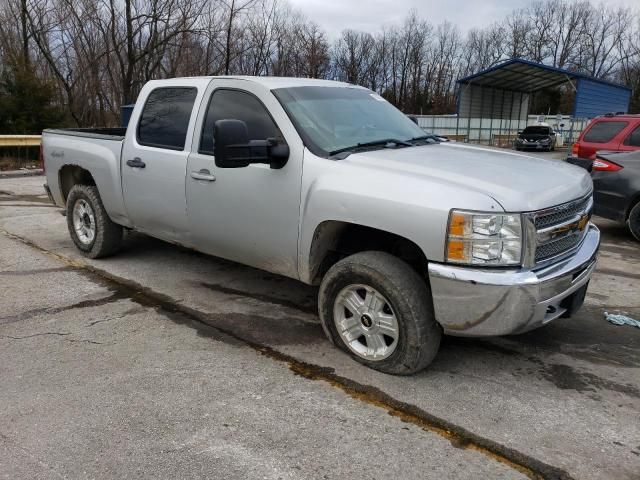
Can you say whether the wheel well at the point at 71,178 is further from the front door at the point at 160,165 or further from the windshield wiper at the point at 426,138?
the windshield wiper at the point at 426,138

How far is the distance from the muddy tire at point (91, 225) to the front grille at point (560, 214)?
14.3 feet

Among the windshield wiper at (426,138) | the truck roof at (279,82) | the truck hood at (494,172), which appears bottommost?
the truck hood at (494,172)

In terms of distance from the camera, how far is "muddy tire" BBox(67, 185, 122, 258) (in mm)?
5676

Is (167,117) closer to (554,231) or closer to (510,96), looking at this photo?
(554,231)

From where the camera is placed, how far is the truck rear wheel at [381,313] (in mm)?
3236

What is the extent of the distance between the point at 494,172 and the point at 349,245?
1093 millimetres

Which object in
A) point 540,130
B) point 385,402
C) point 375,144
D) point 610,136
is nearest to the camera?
point 385,402

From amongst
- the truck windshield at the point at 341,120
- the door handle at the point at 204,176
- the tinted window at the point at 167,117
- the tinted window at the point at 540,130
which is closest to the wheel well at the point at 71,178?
the tinted window at the point at 167,117

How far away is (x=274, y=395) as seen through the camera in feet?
10.5

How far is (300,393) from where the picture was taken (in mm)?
3225

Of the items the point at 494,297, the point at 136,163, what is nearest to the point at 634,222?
the point at 494,297

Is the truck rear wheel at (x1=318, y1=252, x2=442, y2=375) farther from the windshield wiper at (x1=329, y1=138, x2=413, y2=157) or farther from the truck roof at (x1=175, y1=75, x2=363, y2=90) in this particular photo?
the truck roof at (x1=175, y1=75, x2=363, y2=90)

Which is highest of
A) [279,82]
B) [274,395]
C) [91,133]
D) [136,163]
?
[279,82]

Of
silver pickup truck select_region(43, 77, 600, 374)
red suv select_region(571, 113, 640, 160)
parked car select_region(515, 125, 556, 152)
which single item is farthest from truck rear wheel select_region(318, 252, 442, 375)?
parked car select_region(515, 125, 556, 152)
